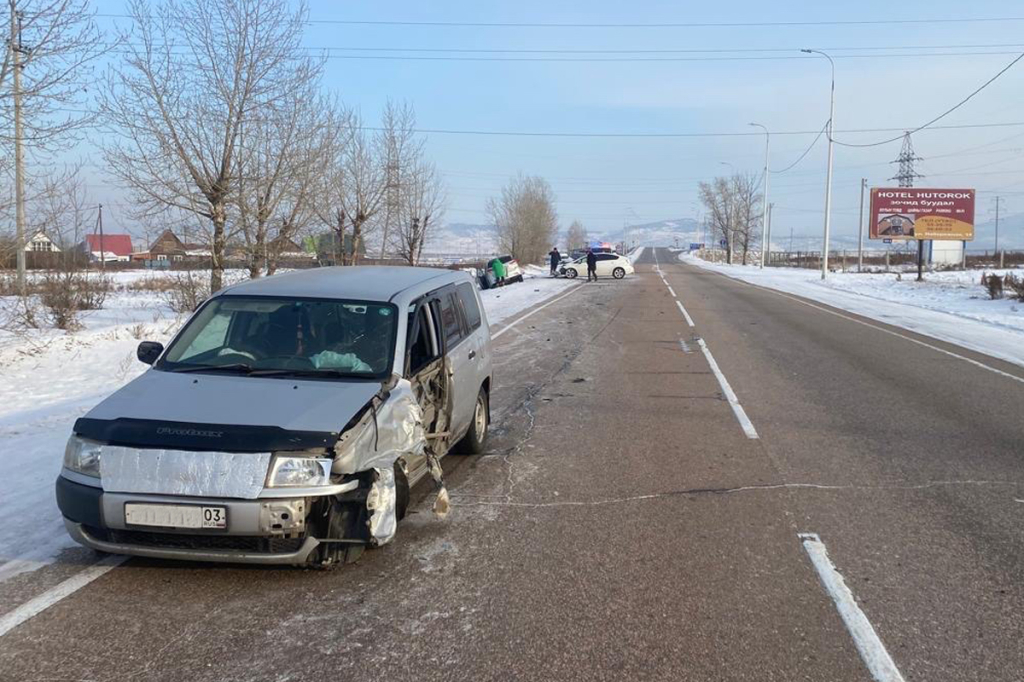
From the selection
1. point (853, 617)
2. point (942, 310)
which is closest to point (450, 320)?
point (853, 617)

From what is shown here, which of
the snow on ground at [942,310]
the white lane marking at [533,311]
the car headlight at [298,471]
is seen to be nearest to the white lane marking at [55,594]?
the car headlight at [298,471]

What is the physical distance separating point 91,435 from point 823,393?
853 cm

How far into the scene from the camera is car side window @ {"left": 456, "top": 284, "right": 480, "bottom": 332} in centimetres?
750

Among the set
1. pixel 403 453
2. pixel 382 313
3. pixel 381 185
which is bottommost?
pixel 403 453

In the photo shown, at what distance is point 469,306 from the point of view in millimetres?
7742

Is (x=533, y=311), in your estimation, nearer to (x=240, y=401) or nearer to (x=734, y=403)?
(x=734, y=403)

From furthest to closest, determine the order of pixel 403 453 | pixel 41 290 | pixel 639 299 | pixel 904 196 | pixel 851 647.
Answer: pixel 904 196, pixel 639 299, pixel 41 290, pixel 403 453, pixel 851 647

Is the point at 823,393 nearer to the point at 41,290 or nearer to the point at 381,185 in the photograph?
the point at 41,290

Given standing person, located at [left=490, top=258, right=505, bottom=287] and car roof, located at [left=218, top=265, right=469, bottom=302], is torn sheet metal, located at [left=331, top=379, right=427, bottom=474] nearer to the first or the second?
car roof, located at [left=218, top=265, right=469, bottom=302]

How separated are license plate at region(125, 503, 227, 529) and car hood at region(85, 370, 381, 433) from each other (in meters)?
0.44

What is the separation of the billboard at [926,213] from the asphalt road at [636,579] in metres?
51.2

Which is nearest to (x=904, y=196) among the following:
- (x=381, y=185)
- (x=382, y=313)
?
(x=381, y=185)

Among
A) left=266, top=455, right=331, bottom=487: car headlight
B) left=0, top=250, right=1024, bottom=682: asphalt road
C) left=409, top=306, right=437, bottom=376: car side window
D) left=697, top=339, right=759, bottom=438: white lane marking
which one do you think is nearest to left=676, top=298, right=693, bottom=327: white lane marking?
left=697, top=339, right=759, bottom=438: white lane marking

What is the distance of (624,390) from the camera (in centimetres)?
1070
